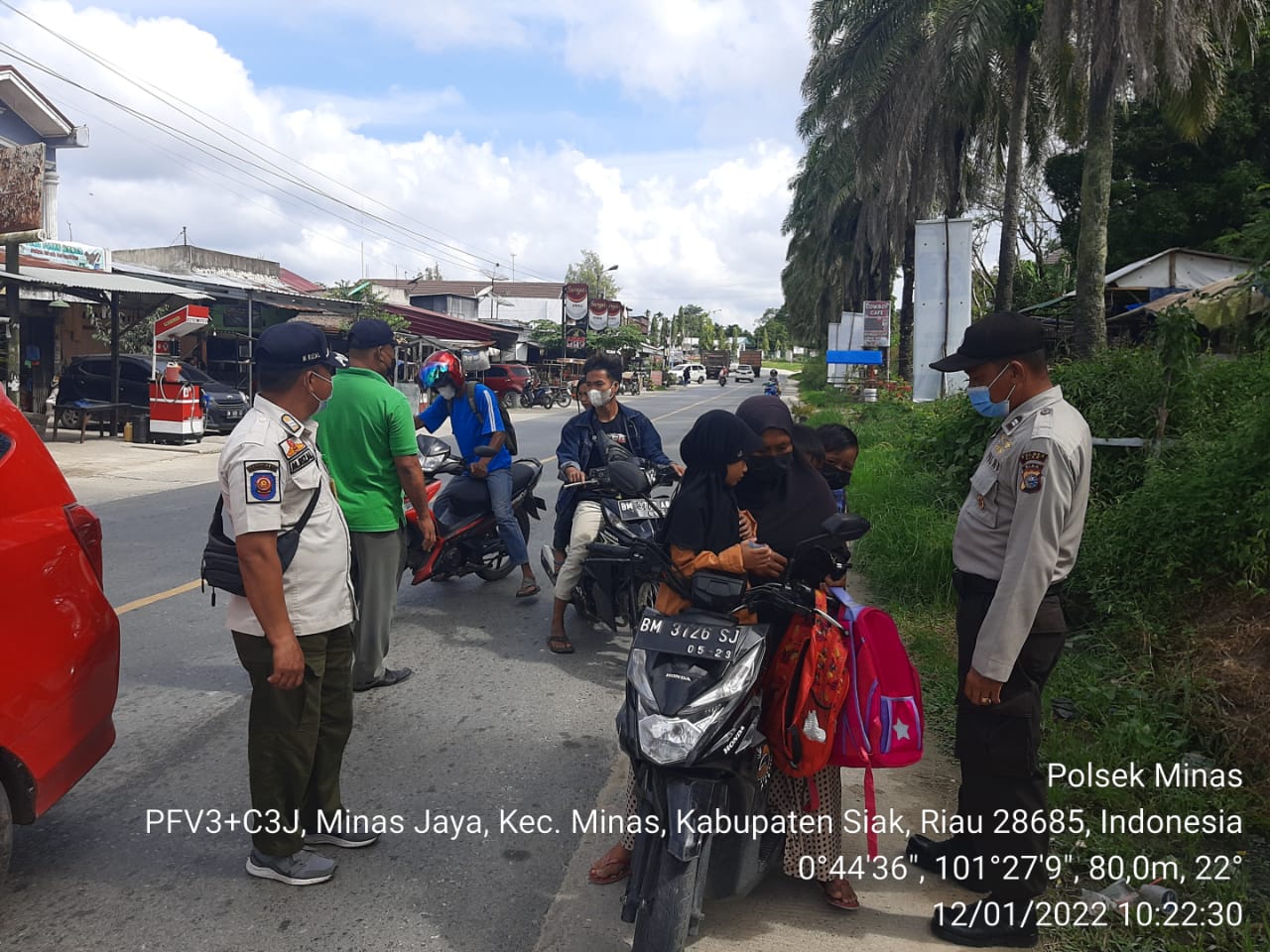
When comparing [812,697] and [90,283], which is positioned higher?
[90,283]

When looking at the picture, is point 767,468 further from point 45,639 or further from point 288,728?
point 45,639

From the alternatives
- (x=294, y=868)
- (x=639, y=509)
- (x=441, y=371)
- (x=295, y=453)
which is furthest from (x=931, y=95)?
(x=294, y=868)

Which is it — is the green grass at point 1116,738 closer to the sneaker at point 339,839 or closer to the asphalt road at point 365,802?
the asphalt road at point 365,802

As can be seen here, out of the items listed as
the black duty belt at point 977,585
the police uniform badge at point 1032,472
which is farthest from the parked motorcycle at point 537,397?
the police uniform badge at point 1032,472

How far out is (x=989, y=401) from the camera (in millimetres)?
2938

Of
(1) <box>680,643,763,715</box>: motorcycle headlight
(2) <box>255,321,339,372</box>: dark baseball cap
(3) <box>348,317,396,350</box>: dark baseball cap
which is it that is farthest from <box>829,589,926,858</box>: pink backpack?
(3) <box>348,317,396,350</box>: dark baseball cap

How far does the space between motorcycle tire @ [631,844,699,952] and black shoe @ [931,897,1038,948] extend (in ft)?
2.96

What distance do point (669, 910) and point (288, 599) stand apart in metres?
1.47

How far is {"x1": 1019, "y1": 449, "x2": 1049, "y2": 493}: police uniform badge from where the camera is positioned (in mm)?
2588

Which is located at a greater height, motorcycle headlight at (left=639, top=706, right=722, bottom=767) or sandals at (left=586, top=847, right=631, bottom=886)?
motorcycle headlight at (left=639, top=706, right=722, bottom=767)

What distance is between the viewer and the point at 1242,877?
2.98 metres

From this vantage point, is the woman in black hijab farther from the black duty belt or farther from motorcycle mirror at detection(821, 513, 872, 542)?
the black duty belt

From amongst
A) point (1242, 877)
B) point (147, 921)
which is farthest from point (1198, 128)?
point (147, 921)

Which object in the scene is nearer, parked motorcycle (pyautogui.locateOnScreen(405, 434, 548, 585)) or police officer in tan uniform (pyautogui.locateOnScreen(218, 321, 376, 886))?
police officer in tan uniform (pyautogui.locateOnScreen(218, 321, 376, 886))
